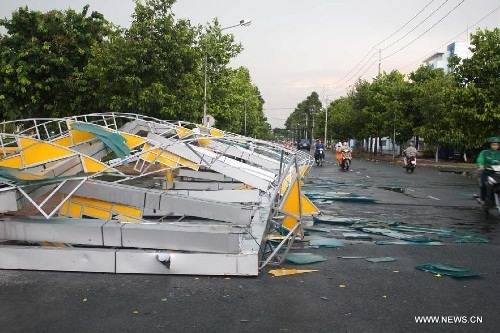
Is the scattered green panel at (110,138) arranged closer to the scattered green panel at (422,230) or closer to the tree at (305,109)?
the scattered green panel at (422,230)

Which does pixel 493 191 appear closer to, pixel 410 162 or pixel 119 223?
pixel 119 223

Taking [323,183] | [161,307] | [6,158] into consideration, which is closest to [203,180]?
[323,183]

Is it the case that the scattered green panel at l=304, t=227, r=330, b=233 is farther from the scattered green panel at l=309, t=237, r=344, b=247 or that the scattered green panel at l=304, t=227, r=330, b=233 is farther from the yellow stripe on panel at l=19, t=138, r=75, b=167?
the yellow stripe on panel at l=19, t=138, r=75, b=167

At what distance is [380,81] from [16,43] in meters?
36.7

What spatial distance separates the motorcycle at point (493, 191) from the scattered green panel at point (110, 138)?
24.7 feet

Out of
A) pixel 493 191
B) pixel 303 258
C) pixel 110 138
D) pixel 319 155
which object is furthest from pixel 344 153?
pixel 303 258

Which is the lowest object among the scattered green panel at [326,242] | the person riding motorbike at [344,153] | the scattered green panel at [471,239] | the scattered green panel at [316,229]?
the scattered green panel at [471,239]

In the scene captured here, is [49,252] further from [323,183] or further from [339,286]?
[323,183]

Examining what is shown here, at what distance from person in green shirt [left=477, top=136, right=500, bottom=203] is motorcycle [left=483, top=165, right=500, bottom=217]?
9cm

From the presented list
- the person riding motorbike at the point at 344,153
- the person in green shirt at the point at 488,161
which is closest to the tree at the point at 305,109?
the person riding motorbike at the point at 344,153

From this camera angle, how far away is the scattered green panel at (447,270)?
590 cm

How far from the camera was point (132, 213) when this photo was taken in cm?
832

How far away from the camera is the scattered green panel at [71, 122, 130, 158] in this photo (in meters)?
9.05

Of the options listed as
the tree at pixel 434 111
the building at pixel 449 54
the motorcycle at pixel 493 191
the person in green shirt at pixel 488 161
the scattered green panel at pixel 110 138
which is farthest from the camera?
the building at pixel 449 54
